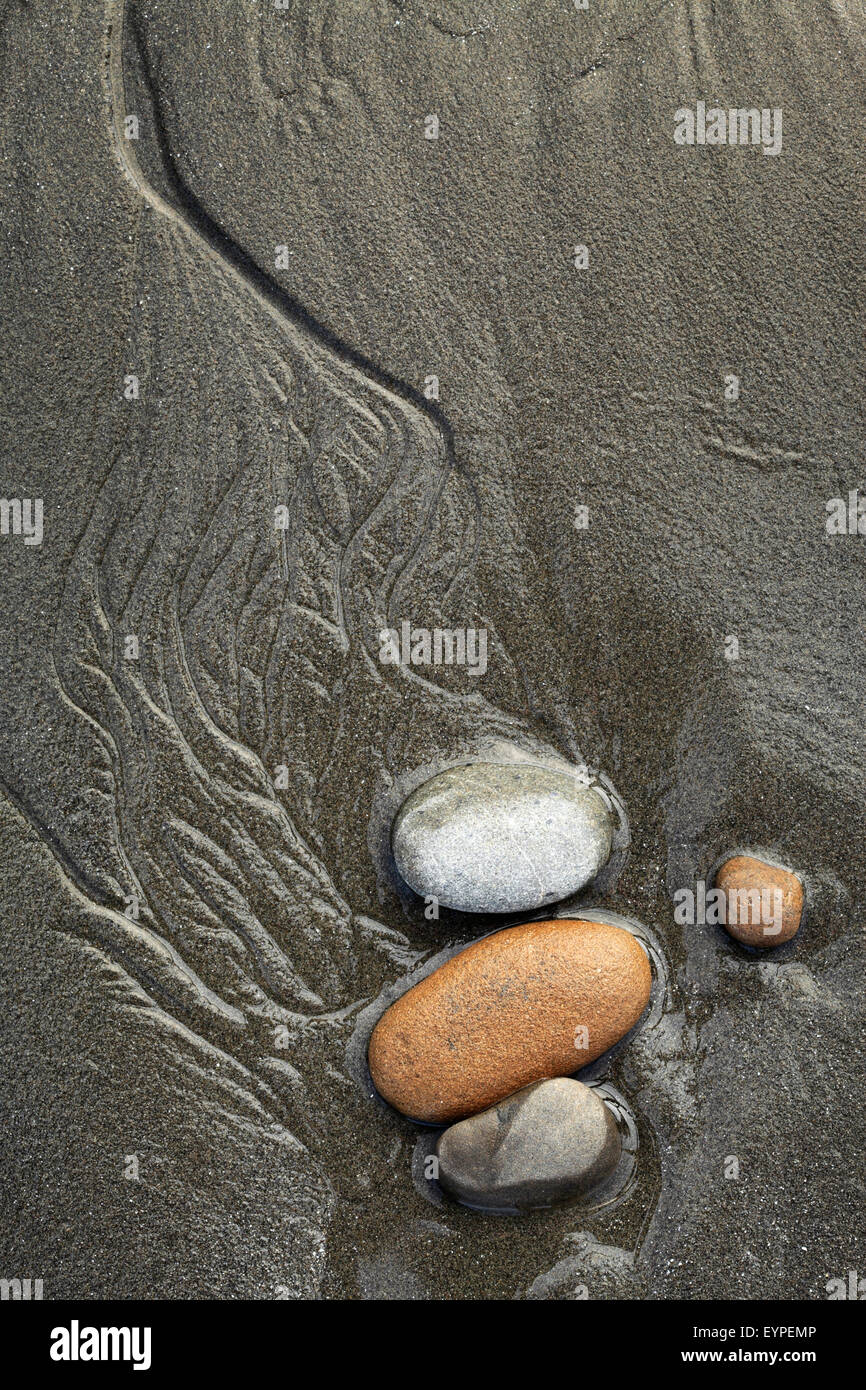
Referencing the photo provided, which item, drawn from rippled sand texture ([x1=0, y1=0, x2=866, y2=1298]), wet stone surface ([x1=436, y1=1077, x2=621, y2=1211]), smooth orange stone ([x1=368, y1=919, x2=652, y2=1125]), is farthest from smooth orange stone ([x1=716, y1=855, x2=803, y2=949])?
wet stone surface ([x1=436, y1=1077, x2=621, y2=1211])

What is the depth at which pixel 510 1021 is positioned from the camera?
2.88 meters

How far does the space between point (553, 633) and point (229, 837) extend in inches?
52.5

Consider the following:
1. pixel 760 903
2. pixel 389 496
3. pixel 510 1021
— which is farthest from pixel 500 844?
pixel 389 496

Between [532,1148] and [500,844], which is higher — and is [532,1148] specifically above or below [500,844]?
below

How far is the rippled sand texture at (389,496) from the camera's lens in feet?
10.1

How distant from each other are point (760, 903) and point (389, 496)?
1880 mm

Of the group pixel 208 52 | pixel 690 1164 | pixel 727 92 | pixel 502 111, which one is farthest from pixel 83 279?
pixel 690 1164

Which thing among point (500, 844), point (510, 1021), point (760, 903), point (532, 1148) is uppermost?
point (500, 844)

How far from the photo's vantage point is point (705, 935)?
306 cm

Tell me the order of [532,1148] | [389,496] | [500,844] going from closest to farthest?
[532,1148]
[500,844]
[389,496]

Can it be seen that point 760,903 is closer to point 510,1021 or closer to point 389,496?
point 510,1021

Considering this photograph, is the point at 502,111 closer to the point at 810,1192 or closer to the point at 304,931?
the point at 304,931

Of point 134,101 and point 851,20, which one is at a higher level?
point 851,20

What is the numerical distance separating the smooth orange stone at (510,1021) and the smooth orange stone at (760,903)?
0.38m
